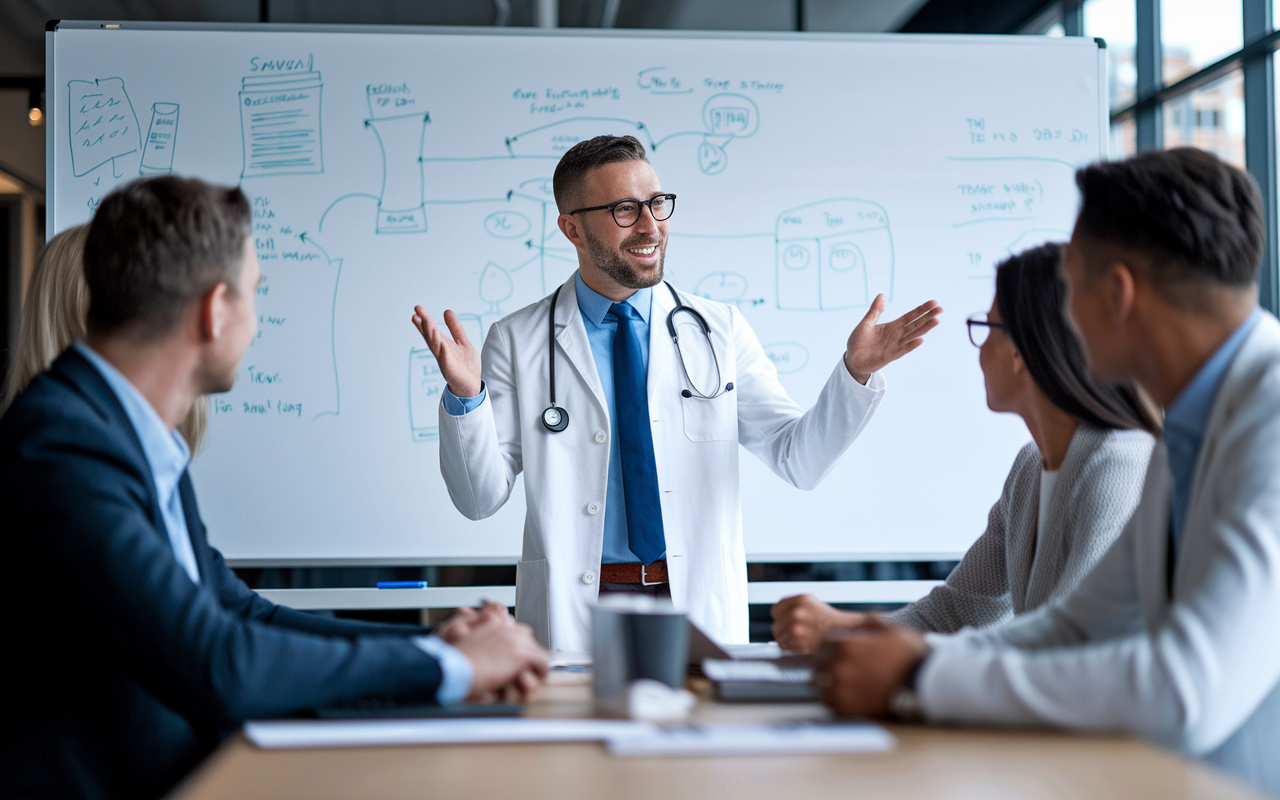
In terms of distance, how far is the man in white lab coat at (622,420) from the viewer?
7.73 feet

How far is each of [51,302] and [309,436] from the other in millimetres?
913

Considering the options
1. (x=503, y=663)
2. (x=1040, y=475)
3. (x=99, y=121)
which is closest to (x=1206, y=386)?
(x=1040, y=475)

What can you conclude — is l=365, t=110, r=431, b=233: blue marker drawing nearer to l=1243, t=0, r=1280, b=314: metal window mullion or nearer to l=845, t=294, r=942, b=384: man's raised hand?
l=845, t=294, r=942, b=384: man's raised hand

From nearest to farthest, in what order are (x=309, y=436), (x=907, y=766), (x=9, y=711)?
(x=907, y=766)
(x=9, y=711)
(x=309, y=436)

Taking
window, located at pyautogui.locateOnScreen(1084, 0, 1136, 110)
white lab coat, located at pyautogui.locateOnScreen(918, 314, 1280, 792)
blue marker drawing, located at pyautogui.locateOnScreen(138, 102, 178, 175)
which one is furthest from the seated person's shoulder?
window, located at pyautogui.locateOnScreen(1084, 0, 1136, 110)

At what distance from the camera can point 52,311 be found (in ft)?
7.44

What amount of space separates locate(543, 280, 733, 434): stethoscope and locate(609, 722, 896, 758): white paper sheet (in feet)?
4.73

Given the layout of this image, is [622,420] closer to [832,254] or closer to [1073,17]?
[832,254]

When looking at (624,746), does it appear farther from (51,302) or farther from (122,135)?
(122,135)

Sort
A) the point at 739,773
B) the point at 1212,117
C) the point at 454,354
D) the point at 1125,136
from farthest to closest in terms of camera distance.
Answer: the point at 1125,136 → the point at 1212,117 → the point at 454,354 → the point at 739,773

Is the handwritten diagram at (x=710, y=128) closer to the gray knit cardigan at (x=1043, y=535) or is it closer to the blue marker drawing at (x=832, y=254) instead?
the blue marker drawing at (x=832, y=254)

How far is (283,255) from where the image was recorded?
308 cm

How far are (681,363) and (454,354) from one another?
61 centimetres

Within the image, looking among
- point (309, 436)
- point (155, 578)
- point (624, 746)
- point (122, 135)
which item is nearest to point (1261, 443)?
point (624, 746)
